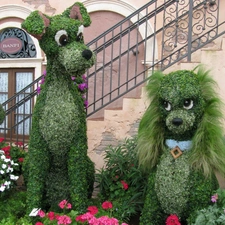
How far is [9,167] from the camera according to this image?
3717mm

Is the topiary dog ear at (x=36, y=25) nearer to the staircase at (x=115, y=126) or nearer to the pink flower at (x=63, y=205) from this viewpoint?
the pink flower at (x=63, y=205)

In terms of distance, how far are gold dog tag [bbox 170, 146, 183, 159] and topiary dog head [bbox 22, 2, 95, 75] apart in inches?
42.5

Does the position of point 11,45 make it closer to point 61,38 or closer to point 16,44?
point 16,44

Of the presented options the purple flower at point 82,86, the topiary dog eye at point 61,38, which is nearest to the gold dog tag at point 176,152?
the topiary dog eye at point 61,38

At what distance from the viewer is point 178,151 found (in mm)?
2814

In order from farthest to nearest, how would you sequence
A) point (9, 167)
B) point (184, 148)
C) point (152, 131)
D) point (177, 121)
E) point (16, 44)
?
point (16, 44)
point (9, 167)
point (152, 131)
point (184, 148)
point (177, 121)

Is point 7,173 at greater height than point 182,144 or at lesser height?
lesser

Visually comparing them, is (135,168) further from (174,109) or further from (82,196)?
(174,109)

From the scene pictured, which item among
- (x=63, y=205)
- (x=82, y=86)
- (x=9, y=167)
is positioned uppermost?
(x=82, y=86)

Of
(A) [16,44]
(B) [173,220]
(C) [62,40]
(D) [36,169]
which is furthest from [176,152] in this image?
(A) [16,44]

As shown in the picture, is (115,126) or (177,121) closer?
(177,121)

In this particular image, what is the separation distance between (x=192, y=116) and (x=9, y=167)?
2.27m

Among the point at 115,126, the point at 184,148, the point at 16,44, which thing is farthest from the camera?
the point at 16,44

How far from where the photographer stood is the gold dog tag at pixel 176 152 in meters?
2.80
